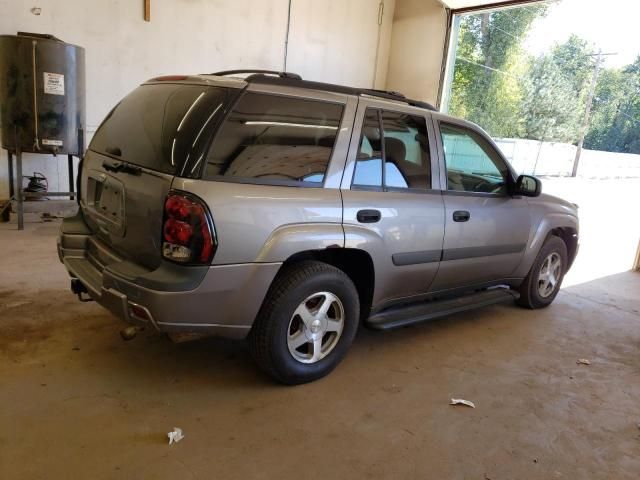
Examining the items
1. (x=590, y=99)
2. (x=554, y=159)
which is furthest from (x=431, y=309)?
(x=554, y=159)

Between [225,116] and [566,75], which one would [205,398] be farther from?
[566,75]

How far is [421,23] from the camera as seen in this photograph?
941cm

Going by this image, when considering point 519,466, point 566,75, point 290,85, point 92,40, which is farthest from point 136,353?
point 566,75

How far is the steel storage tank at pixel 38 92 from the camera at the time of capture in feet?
19.0

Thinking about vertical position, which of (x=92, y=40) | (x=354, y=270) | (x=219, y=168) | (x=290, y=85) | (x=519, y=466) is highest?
(x=92, y=40)

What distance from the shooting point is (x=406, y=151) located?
10.7 ft

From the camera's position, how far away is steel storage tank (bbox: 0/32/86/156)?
578 centimetres

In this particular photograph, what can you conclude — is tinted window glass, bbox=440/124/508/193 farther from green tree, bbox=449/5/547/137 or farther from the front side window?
green tree, bbox=449/5/547/137

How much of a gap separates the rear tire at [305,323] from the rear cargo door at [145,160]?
0.67 m

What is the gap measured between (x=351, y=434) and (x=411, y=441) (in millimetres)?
307

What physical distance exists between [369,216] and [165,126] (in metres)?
1.25

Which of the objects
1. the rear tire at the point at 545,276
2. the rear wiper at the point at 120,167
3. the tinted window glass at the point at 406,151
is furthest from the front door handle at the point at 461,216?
the rear wiper at the point at 120,167

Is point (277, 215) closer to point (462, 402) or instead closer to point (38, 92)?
point (462, 402)

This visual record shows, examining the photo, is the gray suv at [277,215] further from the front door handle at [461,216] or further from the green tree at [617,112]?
the green tree at [617,112]
